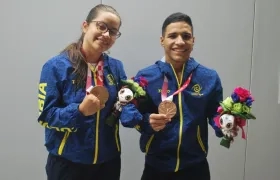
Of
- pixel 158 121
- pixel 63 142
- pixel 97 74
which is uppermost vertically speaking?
pixel 97 74

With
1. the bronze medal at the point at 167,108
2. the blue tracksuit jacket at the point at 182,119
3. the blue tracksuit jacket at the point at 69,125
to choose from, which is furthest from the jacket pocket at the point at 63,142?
the bronze medal at the point at 167,108

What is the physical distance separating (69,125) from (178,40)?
67 cm

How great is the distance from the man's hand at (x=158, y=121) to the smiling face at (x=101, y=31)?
0.42 meters

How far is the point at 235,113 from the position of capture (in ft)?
4.63

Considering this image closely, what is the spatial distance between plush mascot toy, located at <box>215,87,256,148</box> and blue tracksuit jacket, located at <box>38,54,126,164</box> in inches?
22.0

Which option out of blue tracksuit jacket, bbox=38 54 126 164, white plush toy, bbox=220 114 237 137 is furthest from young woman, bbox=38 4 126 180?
white plush toy, bbox=220 114 237 137

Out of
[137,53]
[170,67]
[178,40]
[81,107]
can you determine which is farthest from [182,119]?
[137,53]

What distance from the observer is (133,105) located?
147 cm

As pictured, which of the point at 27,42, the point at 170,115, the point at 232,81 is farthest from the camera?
the point at 232,81

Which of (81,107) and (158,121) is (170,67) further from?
(81,107)

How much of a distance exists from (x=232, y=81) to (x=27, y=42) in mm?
1420

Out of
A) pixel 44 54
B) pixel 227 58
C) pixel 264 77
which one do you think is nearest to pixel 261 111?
pixel 264 77

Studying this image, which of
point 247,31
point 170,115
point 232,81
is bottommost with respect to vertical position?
point 170,115

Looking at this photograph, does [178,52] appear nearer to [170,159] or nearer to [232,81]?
[170,159]
